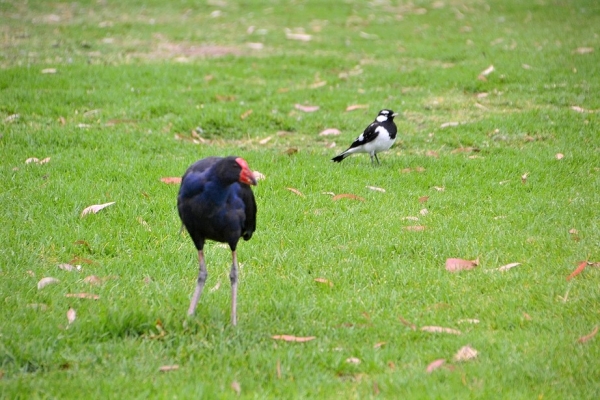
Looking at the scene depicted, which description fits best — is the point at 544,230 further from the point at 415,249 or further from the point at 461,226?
the point at 415,249

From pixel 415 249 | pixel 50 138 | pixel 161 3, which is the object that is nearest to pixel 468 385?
pixel 415 249

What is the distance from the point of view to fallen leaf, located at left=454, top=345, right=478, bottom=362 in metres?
5.24

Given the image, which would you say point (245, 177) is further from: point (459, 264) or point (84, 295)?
point (459, 264)

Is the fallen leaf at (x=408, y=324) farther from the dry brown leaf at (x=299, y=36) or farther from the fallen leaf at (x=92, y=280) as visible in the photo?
the dry brown leaf at (x=299, y=36)

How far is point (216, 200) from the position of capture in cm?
554

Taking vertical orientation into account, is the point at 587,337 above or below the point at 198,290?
below

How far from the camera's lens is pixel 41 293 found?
19.9ft

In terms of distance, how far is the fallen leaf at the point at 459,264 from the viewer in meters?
6.78

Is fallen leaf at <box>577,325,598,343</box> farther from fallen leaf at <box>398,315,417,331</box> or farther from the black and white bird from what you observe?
the black and white bird

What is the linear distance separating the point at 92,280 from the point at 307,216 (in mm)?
2510

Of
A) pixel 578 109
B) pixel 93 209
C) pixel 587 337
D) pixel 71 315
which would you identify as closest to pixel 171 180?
pixel 93 209

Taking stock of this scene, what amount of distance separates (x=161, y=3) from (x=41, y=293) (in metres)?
15.4

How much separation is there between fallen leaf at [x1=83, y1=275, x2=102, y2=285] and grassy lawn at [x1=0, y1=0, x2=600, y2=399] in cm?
2

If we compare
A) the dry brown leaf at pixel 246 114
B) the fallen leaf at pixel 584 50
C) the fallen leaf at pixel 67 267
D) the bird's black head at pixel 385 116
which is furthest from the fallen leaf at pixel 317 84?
the fallen leaf at pixel 67 267
